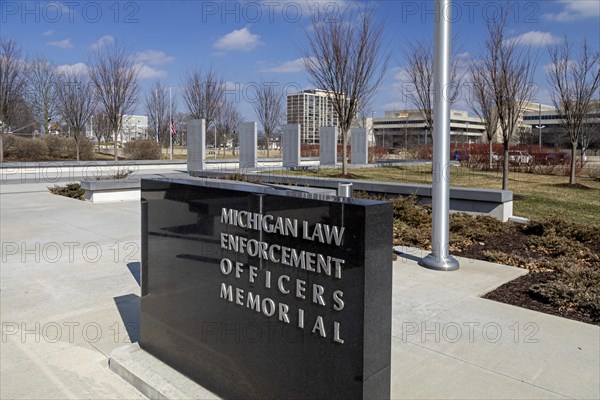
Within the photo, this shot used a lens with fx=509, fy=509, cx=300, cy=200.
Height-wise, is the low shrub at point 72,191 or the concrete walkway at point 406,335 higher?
the low shrub at point 72,191

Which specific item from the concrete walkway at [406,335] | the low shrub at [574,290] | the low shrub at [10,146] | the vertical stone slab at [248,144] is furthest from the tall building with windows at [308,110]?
the low shrub at [574,290]

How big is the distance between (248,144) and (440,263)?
20.0 metres

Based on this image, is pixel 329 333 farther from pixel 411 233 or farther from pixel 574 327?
pixel 411 233

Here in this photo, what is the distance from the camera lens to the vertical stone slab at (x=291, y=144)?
2761 centimetres

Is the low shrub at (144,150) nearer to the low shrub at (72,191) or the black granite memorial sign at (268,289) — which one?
the low shrub at (72,191)

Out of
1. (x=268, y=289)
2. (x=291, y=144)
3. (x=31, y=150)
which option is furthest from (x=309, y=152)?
(x=268, y=289)

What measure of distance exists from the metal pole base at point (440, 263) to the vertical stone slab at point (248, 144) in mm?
19215

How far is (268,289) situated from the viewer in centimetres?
315

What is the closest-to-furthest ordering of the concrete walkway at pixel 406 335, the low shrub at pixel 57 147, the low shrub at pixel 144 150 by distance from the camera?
the concrete walkway at pixel 406 335 → the low shrub at pixel 57 147 → the low shrub at pixel 144 150

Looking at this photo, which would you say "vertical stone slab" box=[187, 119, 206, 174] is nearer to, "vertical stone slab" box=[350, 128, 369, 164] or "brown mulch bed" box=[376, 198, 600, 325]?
"vertical stone slab" box=[350, 128, 369, 164]

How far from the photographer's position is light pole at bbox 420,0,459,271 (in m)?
6.47

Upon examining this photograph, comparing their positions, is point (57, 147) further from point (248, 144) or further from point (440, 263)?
point (440, 263)

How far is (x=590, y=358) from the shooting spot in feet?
13.0

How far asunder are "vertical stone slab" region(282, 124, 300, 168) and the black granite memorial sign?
933 inches
